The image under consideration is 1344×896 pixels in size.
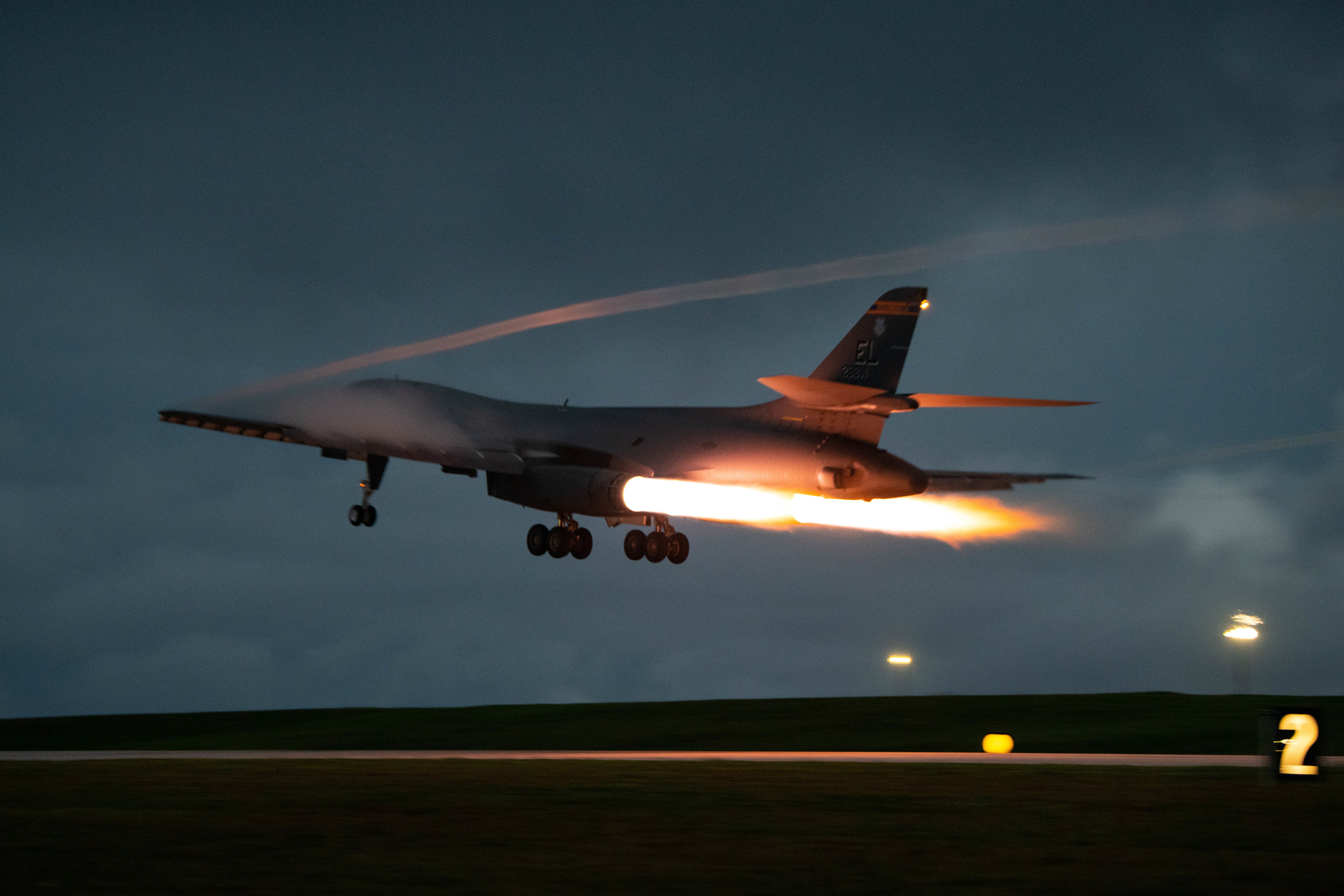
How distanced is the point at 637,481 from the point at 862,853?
17858mm

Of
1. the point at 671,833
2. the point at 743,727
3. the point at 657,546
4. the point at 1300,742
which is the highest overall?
the point at 657,546

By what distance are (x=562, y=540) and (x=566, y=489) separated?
270 cm

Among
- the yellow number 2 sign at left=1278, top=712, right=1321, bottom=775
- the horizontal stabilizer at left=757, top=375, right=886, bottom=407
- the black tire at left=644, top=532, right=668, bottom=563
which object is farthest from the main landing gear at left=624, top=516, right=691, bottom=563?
the yellow number 2 sign at left=1278, top=712, right=1321, bottom=775

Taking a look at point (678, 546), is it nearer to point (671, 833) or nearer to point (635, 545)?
point (635, 545)

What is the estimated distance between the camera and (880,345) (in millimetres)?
29484

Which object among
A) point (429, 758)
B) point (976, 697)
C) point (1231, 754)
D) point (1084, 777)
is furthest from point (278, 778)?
point (976, 697)

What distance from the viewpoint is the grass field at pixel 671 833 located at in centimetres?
1359

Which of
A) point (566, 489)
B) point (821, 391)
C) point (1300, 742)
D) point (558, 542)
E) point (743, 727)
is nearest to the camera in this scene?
point (1300, 742)

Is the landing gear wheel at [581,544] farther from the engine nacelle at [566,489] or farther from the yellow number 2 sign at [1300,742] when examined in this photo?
the yellow number 2 sign at [1300,742]

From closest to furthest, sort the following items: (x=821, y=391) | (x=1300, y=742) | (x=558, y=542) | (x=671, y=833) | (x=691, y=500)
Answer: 1. (x=671, y=833)
2. (x=1300, y=742)
3. (x=821, y=391)
4. (x=691, y=500)
5. (x=558, y=542)

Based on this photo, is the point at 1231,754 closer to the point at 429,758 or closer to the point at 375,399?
the point at 429,758

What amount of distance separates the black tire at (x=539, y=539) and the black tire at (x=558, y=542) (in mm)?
27

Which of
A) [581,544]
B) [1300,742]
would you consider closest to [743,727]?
[581,544]

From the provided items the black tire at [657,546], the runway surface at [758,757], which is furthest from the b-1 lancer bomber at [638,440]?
the runway surface at [758,757]
